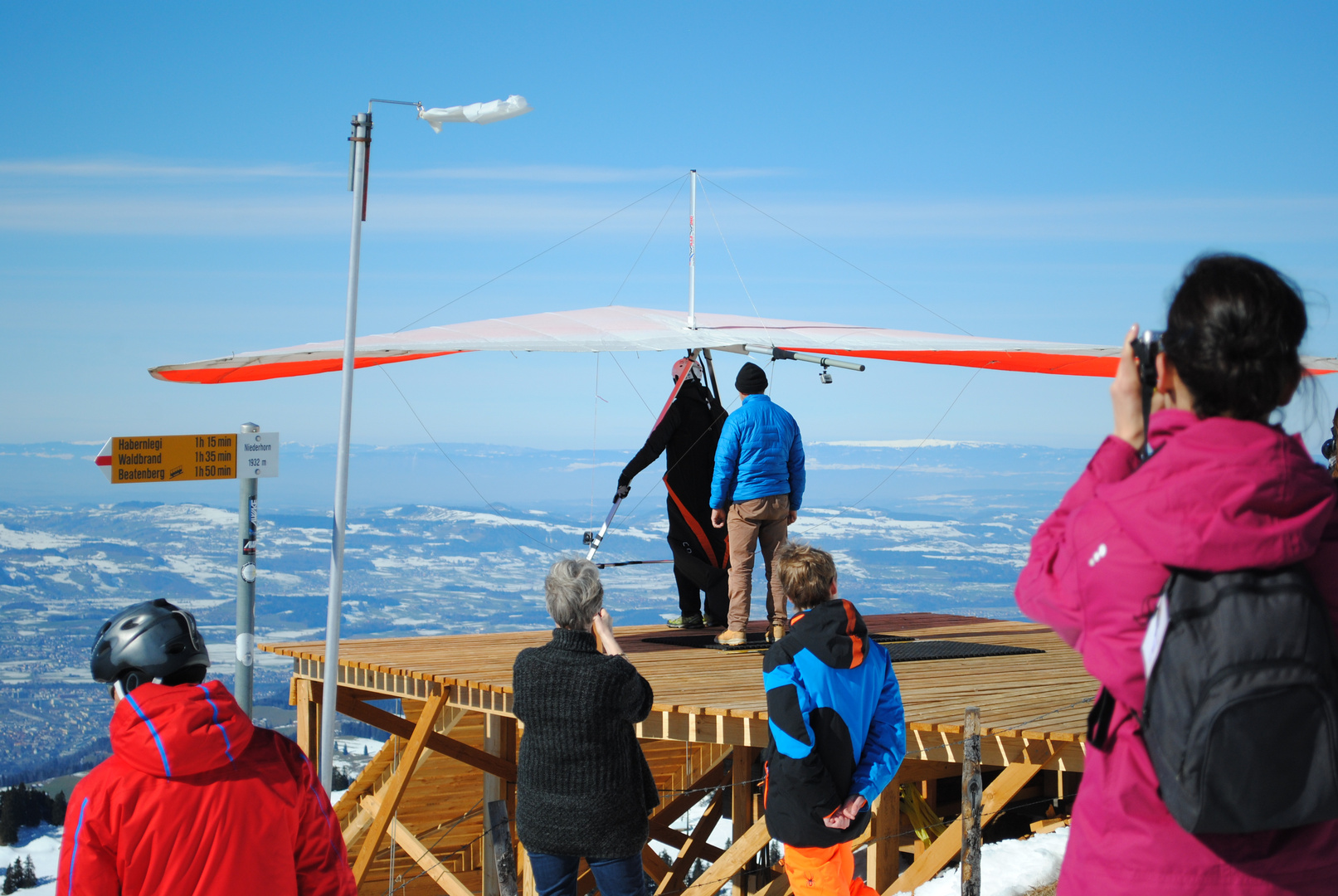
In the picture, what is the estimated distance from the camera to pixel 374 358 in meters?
7.22

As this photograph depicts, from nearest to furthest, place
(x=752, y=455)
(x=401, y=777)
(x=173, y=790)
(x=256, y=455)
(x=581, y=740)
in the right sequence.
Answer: (x=173, y=790), (x=581, y=740), (x=256, y=455), (x=401, y=777), (x=752, y=455)

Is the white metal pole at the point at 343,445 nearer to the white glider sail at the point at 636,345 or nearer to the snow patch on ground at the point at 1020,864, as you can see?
the white glider sail at the point at 636,345

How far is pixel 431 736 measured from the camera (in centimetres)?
737

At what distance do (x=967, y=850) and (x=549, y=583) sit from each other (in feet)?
5.84

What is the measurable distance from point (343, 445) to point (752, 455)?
9.44ft

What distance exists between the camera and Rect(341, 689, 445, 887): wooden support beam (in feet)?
20.6

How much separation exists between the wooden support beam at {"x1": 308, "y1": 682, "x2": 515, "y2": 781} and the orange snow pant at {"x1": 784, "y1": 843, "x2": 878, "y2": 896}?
3.89 metres

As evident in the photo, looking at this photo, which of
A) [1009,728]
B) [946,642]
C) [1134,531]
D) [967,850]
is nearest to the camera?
[1134,531]

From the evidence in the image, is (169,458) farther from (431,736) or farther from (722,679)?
(431,736)

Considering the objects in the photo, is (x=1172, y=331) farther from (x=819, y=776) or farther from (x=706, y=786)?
(x=706, y=786)

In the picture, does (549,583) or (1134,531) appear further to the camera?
(549,583)

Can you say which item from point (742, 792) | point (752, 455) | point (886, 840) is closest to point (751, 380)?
point (752, 455)

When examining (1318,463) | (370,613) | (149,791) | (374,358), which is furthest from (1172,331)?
(370,613)

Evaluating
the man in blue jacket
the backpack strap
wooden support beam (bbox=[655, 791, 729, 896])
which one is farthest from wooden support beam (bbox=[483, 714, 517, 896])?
the backpack strap
